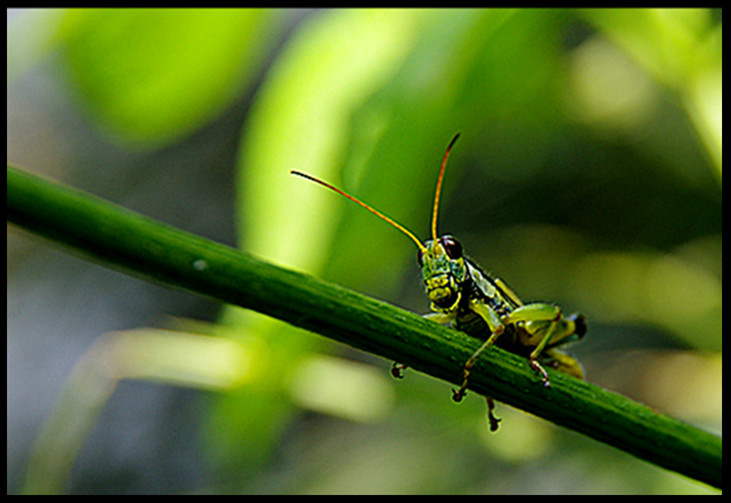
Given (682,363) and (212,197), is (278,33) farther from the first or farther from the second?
(682,363)

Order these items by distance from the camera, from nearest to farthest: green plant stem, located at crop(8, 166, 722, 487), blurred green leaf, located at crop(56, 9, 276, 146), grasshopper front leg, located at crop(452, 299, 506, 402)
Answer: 1. green plant stem, located at crop(8, 166, 722, 487)
2. grasshopper front leg, located at crop(452, 299, 506, 402)
3. blurred green leaf, located at crop(56, 9, 276, 146)

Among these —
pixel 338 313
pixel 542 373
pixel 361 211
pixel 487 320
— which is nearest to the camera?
pixel 338 313

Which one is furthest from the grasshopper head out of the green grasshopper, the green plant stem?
the green plant stem

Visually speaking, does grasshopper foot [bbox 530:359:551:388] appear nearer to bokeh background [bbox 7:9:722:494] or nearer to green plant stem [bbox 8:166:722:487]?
green plant stem [bbox 8:166:722:487]

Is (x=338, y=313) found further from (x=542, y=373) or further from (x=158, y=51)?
(x=158, y=51)

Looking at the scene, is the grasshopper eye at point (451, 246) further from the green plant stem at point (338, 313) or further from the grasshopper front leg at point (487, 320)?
the green plant stem at point (338, 313)

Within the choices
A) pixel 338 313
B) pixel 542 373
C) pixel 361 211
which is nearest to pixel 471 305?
pixel 361 211
